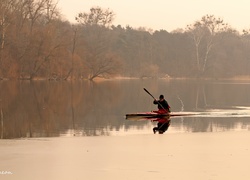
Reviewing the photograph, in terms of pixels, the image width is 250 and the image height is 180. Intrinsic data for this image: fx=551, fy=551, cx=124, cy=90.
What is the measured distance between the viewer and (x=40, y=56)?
82.4 m

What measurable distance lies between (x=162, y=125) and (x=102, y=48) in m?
75.7

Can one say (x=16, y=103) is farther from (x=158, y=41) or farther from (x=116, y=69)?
(x=158, y=41)

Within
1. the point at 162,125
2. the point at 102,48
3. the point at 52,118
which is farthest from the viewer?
the point at 102,48

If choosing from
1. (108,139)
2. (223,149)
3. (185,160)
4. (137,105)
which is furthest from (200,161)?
(137,105)

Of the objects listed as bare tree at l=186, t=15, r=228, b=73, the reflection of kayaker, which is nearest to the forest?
bare tree at l=186, t=15, r=228, b=73

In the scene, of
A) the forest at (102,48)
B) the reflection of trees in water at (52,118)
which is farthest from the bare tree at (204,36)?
the reflection of trees in water at (52,118)

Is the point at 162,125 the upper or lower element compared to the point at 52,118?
lower

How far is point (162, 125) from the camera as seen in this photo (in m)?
22.5

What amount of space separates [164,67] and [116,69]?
38.6 meters

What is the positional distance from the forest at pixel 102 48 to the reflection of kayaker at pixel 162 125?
185 ft

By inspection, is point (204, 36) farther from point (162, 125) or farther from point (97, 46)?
point (162, 125)

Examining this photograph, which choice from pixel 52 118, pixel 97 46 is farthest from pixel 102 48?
pixel 52 118

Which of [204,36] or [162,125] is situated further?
[204,36]

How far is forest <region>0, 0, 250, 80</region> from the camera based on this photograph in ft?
269
